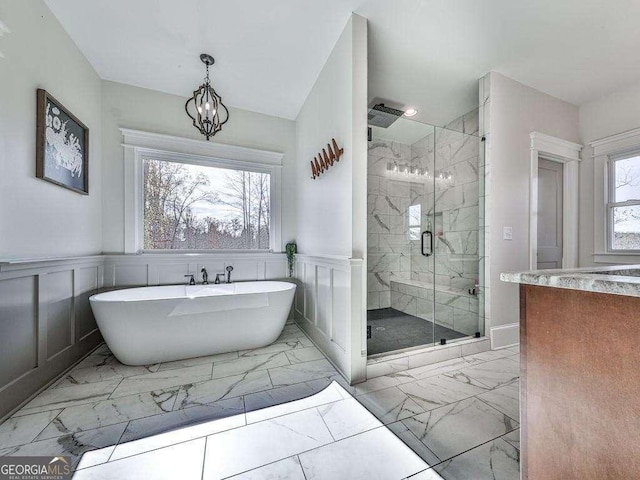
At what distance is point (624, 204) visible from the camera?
2842 mm

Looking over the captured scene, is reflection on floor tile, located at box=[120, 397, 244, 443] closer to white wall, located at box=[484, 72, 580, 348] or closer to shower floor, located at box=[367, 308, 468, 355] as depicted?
shower floor, located at box=[367, 308, 468, 355]

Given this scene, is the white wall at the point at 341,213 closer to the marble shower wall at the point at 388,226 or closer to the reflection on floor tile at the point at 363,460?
the reflection on floor tile at the point at 363,460

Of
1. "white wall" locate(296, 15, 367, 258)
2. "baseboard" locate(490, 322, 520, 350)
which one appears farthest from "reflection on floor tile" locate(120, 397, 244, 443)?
"baseboard" locate(490, 322, 520, 350)

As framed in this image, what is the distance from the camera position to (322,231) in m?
2.50

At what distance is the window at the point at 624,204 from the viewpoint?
9.12ft

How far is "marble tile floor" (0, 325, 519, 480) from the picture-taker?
1156mm

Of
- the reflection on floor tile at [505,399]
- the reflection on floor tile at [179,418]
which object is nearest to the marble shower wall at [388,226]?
the reflection on floor tile at [505,399]

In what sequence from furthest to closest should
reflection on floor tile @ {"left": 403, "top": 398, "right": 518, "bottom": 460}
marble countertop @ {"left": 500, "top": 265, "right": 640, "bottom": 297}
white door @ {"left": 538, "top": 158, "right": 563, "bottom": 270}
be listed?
white door @ {"left": 538, "top": 158, "right": 563, "bottom": 270}, reflection on floor tile @ {"left": 403, "top": 398, "right": 518, "bottom": 460}, marble countertop @ {"left": 500, "top": 265, "right": 640, "bottom": 297}

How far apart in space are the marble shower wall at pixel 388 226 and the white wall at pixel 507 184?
963 mm

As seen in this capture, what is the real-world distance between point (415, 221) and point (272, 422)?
2744 mm

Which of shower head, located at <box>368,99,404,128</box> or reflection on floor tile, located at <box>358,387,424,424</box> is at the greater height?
shower head, located at <box>368,99,404,128</box>

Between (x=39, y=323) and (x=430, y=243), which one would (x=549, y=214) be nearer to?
(x=430, y=243)

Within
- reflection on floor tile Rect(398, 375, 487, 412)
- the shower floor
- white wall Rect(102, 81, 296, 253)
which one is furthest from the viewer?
white wall Rect(102, 81, 296, 253)

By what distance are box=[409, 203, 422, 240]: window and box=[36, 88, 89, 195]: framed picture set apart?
3.54 meters
